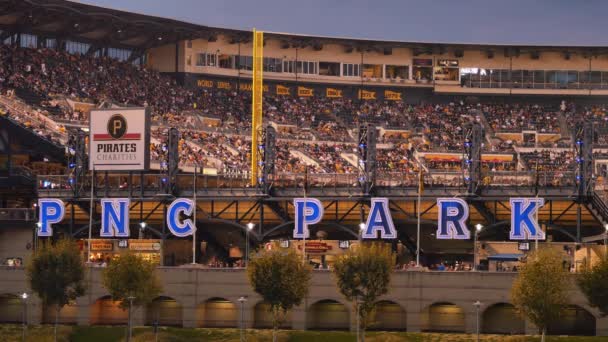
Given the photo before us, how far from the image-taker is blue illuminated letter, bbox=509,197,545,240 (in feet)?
294

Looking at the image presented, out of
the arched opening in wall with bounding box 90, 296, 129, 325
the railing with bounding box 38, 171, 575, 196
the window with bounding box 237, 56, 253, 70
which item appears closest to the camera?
the arched opening in wall with bounding box 90, 296, 129, 325

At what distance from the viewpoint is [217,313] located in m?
89.0

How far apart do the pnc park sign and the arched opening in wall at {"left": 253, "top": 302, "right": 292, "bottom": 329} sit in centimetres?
761

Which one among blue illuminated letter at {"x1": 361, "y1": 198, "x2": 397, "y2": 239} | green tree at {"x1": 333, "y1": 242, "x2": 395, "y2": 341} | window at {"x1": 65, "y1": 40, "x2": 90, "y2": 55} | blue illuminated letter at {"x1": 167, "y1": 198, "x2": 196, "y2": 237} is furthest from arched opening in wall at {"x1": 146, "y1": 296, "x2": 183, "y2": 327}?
window at {"x1": 65, "y1": 40, "x2": 90, "y2": 55}

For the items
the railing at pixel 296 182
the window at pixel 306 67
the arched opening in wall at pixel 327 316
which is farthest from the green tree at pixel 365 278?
the window at pixel 306 67

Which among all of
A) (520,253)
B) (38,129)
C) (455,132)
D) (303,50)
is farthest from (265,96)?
(520,253)

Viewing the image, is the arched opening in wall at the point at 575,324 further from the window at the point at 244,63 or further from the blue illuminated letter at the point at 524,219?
the window at the point at 244,63

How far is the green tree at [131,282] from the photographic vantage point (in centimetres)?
8538

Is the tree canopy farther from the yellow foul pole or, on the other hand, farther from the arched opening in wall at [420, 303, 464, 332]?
the yellow foul pole

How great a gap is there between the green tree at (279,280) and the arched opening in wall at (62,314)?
1525 centimetres

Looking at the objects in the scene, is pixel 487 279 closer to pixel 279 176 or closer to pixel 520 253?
pixel 520 253

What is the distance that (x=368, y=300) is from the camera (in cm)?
8125

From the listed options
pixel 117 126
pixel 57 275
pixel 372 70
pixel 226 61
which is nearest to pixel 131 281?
pixel 57 275

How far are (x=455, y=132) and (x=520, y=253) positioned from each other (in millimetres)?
63598
